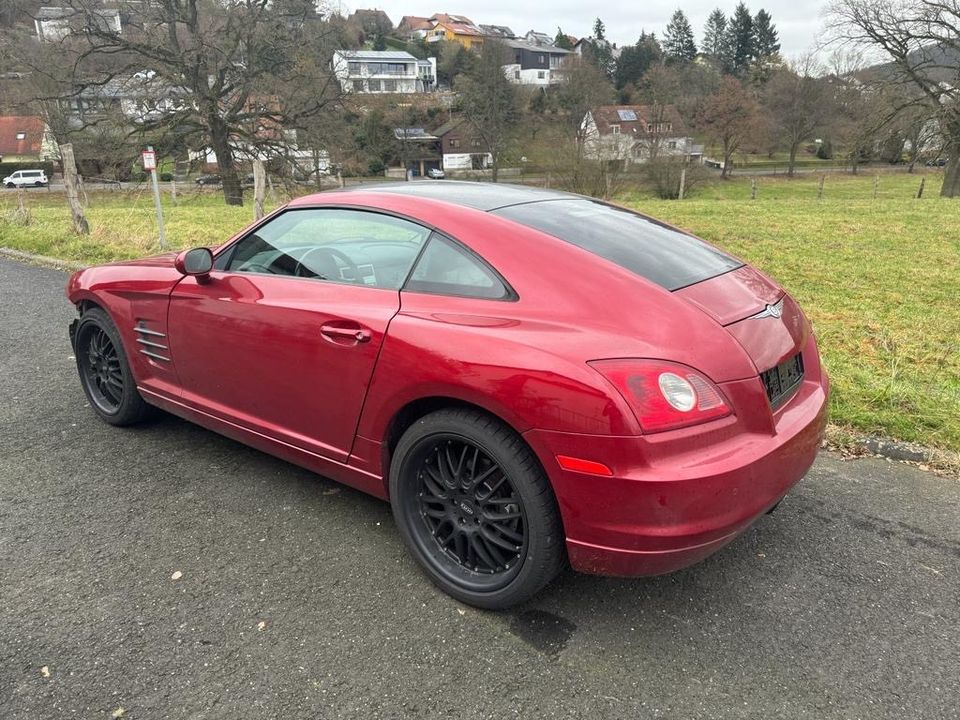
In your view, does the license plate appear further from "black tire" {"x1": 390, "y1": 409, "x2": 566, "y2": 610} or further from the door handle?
the door handle

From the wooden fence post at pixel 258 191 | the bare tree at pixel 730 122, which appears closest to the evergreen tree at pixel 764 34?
the bare tree at pixel 730 122

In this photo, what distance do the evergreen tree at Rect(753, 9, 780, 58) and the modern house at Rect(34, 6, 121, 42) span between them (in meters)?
87.1

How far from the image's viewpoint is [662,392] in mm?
2111

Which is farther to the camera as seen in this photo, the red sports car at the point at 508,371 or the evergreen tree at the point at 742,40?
the evergreen tree at the point at 742,40

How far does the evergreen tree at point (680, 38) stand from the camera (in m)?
100

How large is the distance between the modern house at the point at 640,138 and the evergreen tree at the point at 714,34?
191 feet

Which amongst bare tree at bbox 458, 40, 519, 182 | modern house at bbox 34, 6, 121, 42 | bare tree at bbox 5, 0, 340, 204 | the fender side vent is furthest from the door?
bare tree at bbox 458, 40, 519, 182

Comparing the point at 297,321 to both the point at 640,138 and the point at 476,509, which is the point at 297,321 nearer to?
the point at 476,509

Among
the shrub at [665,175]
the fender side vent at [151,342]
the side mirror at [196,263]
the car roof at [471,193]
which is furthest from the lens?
the shrub at [665,175]

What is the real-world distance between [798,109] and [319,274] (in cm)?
5710

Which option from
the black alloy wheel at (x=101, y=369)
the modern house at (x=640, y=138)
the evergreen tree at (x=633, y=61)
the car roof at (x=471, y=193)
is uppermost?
the evergreen tree at (x=633, y=61)

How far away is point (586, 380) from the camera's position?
2115 mm

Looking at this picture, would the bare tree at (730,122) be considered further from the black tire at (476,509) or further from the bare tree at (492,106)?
the black tire at (476,509)

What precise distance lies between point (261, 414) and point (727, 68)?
4040 inches
